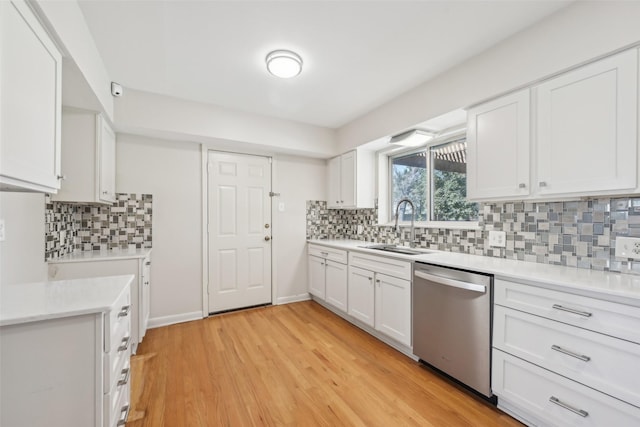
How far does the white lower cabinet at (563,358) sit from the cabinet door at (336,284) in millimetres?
1620

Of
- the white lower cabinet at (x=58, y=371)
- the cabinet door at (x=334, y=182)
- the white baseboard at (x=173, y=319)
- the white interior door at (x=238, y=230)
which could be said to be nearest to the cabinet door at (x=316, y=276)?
the white interior door at (x=238, y=230)

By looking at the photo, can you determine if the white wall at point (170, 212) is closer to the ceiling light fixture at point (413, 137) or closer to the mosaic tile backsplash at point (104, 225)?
the mosaic tile backsplash at point (104, 225)

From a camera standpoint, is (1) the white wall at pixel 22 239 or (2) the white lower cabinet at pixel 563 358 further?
(1) the white wall at pixel 22 239

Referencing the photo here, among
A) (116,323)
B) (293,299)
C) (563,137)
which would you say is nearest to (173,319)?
(293,299)

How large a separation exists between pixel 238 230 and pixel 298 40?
7.55ft

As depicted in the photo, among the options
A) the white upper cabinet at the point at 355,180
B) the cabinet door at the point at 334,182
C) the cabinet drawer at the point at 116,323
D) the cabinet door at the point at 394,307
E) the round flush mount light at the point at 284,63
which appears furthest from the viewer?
the cabinet door at the point at 334,182

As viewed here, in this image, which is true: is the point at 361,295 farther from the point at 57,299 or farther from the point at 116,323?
the point at 57,299

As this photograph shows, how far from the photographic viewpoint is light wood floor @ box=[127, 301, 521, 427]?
5.39ft

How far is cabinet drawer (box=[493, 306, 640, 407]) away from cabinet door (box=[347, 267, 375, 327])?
3.79 feet

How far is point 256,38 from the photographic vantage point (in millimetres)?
1906

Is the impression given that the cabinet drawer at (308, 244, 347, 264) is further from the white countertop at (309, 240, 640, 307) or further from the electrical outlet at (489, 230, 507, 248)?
the electrical outlet at (489, 230, 507, 248)

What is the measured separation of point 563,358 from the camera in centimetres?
140

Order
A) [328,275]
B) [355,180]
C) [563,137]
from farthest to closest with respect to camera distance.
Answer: [355,180] < [328,275] < [563,137]

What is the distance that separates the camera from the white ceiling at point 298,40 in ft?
5.37
